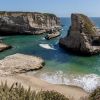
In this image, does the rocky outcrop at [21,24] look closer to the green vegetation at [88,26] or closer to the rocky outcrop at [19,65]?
the green vegetation at [88,26]

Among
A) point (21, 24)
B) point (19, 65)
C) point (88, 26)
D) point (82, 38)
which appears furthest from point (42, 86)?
point (21, 24)

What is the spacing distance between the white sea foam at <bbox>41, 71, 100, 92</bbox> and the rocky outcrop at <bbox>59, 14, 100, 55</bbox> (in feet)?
50.2

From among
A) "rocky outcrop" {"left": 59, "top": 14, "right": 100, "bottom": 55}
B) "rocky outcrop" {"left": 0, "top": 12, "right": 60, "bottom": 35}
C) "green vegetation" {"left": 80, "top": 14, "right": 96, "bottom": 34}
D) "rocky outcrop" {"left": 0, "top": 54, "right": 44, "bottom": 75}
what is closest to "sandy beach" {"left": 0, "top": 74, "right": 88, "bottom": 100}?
"rocky outcrop" {"left": 0, "top": 54, "right": 44, "bottom": 75}

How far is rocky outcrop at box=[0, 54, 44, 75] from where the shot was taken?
37.8 metres

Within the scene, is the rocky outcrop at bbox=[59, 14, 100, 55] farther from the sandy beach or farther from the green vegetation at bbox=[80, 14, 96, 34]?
the sandy beach

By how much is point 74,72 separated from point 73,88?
23.7 feet

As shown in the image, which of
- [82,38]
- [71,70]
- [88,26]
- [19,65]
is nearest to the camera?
[19,65]

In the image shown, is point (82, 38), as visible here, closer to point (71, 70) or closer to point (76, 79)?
point (71, 70)

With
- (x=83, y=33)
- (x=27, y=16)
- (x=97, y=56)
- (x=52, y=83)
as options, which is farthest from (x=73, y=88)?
(x=27, y=16)

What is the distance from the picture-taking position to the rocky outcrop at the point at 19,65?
3781 centimetres

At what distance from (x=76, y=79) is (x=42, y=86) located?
5893 mm

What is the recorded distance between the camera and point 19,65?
39.5 m

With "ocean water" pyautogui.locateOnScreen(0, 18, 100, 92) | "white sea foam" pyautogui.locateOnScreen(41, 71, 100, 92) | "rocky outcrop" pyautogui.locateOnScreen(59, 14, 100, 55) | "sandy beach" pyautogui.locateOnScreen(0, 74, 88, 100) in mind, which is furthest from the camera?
"rocky outcrop" pyautogui.locateOnScreen(59, 14, 100, 55)

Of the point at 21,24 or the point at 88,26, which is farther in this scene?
the point at 21,24
